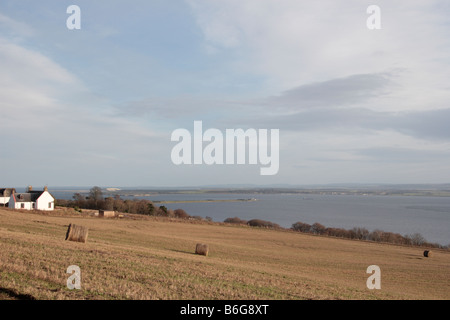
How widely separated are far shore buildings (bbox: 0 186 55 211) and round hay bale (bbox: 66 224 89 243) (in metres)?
47.3

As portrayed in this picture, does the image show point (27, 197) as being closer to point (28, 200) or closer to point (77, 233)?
point (28, 200)

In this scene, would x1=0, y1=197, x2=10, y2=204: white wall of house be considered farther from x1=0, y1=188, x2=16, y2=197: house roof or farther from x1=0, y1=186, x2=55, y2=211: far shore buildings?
x1=0, y1=188, x2=16, y2=197: house roof

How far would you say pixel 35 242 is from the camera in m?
16.3

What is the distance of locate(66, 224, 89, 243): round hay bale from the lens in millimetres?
20827

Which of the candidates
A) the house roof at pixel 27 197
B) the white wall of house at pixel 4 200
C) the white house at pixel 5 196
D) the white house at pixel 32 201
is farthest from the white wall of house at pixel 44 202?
the white wall of house at pixel 4 200

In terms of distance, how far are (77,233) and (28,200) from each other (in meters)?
50.6

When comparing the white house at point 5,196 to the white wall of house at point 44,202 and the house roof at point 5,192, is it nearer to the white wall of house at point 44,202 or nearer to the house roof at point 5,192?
the house roof at point 5,192

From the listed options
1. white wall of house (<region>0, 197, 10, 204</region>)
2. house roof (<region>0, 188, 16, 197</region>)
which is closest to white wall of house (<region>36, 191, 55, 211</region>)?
white wall of house (<region>0, 197, 10, 204</region>)

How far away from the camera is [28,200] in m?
64.5

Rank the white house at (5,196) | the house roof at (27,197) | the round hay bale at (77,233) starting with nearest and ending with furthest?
the round hay bale at (77,233) < the house roof at (27,197) < the white house at (5,196)

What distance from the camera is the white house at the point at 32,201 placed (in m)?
62.9

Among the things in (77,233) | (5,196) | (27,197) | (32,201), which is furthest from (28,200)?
(77,233)

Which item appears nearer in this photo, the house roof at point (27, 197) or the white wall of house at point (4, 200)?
the house roof at point (27, 197)
